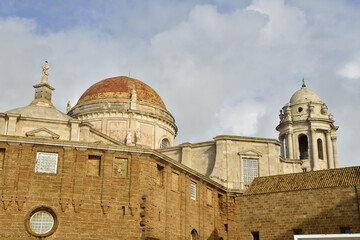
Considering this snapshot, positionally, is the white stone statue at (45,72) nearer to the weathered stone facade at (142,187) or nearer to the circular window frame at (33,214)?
the weathered stone facade at (142,187)

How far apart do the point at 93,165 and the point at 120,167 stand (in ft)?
5.18

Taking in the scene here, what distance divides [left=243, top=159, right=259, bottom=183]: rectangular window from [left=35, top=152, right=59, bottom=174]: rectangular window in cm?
2050

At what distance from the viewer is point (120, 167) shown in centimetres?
3112

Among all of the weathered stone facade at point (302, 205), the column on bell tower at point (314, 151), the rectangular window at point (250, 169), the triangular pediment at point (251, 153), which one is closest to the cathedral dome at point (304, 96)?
the column on bell tower at point (314, 151)

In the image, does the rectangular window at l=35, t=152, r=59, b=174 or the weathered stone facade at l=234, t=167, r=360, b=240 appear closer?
the rectangular window at l=35, t=152, r=59, b=174

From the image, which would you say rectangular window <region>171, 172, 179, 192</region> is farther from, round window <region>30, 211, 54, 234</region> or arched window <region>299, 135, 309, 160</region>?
arched window <region>299, 135, 309, 160</region>

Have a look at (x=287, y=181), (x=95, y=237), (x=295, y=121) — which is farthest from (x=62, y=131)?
(x=295, y=121)

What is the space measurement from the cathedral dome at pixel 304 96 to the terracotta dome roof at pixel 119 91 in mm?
14728

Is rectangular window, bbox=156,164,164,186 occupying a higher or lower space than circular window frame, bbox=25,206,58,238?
higher

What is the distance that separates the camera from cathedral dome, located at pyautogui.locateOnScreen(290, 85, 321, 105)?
192ft

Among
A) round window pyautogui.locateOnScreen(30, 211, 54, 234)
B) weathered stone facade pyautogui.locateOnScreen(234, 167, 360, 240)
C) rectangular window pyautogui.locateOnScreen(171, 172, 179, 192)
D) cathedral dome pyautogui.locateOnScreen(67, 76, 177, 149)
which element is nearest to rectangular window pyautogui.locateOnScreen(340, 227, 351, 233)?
weathered stone facade pyautogui.locateOnScreen(234, 167, 360, 240)

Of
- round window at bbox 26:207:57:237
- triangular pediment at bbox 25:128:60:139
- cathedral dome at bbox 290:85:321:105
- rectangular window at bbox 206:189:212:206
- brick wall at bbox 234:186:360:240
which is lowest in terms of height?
round window at bbox 26:207:57:237

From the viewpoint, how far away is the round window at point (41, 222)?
1110 inches

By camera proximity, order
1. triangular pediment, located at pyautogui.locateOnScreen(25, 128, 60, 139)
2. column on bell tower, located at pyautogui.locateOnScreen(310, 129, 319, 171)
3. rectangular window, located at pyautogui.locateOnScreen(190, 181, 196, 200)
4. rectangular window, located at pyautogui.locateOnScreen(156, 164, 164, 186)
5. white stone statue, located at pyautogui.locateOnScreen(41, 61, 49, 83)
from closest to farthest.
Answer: rectangular window, located at pyautogui.locateOnScreen(156, 164, 164, 186) < rectangular window, located at pyautogui.locateOnScreen(190, 181, 196, 200) < triangular pediment, located at pyautogui.locateOnScreen(25, 128, 60, 139) < white stone statue, located at pyautogui.locateOnScreen(41, 61, 49, 83) < column on bell tower, located at pyautogui.locateOnScreen(310, 129, 319, 171)
